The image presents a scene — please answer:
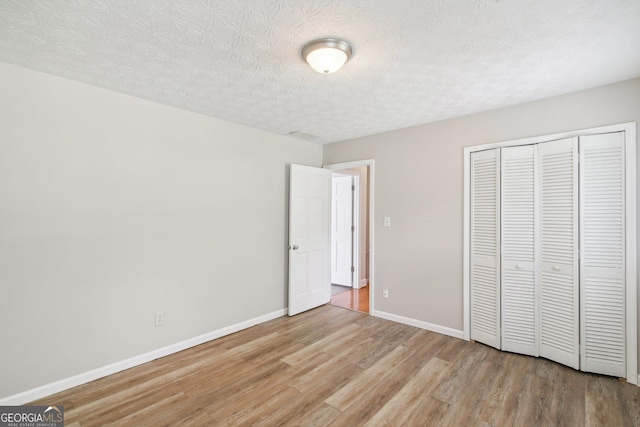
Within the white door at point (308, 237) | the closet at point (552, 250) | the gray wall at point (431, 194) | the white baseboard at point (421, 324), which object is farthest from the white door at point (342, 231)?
the closet at point (552, 250)

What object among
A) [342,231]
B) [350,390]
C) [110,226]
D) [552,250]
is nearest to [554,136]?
[552,250]

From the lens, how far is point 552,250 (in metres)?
2.71

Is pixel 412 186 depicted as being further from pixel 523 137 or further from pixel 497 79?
pixel 497 79

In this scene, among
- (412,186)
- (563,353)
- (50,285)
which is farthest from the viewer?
(412,186)

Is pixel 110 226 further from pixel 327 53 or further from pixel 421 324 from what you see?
pixel 421 324

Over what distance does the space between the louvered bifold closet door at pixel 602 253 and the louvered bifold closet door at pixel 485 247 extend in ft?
2.15

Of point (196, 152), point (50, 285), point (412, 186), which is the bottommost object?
point (50, 285)

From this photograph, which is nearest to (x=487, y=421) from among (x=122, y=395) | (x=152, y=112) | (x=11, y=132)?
(x=122, y=395)

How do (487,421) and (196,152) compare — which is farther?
(196,152)

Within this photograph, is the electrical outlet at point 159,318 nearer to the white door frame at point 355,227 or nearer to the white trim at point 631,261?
the white door frame at point 355,227

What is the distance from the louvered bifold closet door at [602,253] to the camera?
2395mm

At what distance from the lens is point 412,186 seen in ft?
11.9

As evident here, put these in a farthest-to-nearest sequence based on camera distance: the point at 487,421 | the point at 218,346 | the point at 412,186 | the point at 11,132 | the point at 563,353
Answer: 1. the point at 412,186
2. the point at 218,346
3. the point at 563,353
4. the point at 11,132
5. the point at 487,421

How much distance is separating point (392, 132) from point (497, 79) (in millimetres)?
1541
